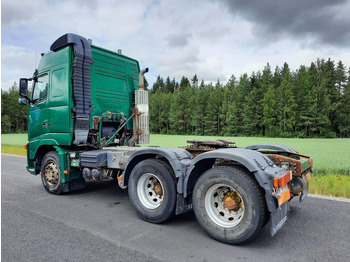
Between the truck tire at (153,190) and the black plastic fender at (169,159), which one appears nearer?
the black plastic fender at (169,159)

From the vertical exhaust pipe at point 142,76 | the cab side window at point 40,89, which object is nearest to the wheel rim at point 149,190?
the vertical exhaust pipe at point 142,76

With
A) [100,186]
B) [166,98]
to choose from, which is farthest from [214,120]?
[100,186]

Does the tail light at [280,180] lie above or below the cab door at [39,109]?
below

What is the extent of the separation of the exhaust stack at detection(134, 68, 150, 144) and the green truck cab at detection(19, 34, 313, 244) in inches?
1.0

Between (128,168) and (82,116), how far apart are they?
1837 mm

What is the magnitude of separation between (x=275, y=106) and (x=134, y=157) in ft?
159

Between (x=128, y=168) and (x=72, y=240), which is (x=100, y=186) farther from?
(x=72, y=240)

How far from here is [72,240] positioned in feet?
11.2

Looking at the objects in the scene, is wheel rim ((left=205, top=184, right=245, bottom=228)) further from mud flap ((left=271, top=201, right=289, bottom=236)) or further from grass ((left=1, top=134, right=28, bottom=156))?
grass ((left=1, top=134, right=28, bottom=156))

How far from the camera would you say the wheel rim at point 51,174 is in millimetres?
5855

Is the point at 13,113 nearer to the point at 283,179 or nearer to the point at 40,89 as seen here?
the point at 40,89

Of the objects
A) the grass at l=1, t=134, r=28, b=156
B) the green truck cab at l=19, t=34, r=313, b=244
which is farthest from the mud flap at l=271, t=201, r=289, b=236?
the grass at l=1, t=134, r=28, b=156

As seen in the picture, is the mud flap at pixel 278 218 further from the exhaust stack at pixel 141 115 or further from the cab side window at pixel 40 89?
the cab side window at pixel 40 89

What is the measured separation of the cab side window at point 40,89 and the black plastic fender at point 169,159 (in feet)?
9.97
